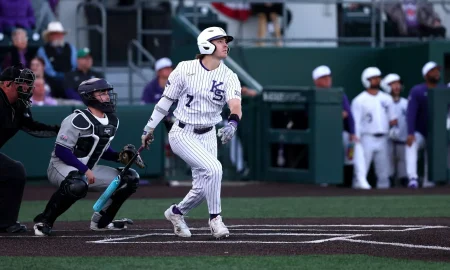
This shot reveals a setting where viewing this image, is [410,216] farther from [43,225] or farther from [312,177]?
[312,177]

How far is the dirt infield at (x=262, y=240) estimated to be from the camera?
7.88 m

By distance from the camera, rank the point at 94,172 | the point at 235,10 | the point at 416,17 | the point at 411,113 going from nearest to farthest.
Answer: the point at 94,172 < the point at 411,113 < the point at 235,10 < the point at 416,17

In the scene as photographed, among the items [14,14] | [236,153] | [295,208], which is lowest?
[295,208]

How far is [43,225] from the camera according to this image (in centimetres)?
938

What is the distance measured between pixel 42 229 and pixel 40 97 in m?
7.10

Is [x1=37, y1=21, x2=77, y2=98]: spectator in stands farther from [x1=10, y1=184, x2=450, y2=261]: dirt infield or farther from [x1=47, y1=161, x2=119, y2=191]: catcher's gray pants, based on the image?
[x1=47, y1=161, x2=119, y2=191]: catcher's gray pants

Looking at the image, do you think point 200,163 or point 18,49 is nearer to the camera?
point 200,163

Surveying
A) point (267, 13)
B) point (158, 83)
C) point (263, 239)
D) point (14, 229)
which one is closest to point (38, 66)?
point (158, 83)

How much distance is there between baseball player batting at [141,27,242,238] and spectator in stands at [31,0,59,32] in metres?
9.50

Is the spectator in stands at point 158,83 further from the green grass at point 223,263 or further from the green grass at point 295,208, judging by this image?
the green grass at point 223,263

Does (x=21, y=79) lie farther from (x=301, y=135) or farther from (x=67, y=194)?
(x=301, y=135)

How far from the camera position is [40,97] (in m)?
16.2

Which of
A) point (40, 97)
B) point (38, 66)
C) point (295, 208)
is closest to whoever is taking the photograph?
point (295, 208)

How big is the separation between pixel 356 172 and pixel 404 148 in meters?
1.08
